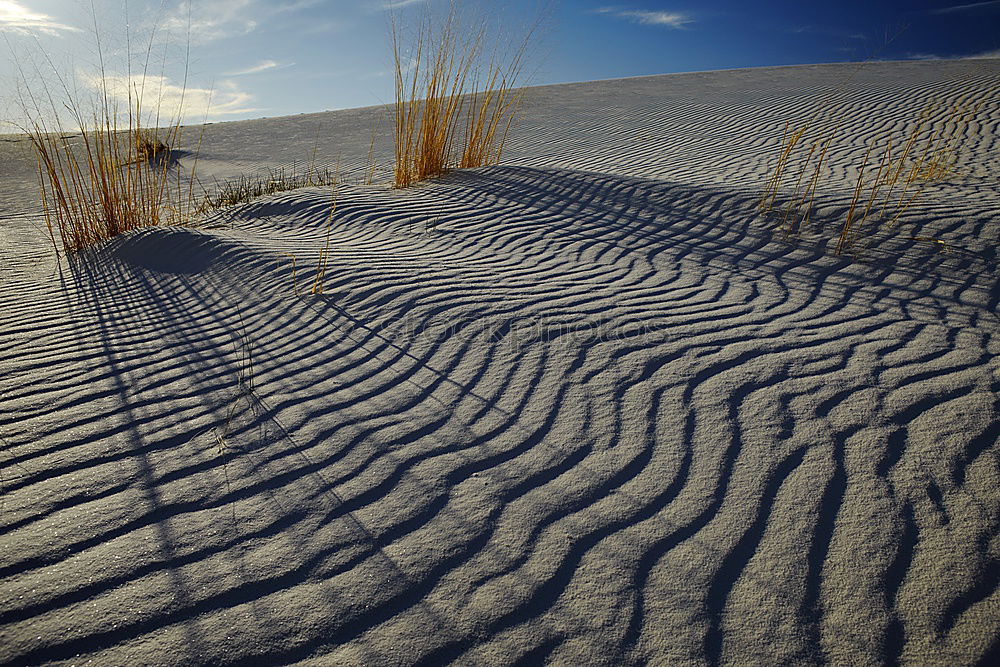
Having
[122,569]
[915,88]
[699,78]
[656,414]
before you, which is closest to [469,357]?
[656,414]

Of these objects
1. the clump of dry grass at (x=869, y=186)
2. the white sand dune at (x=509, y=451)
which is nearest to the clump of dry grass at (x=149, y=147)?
the white sand dune at (x=509, y=451)

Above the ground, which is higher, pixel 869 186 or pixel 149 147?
pixel 149 147

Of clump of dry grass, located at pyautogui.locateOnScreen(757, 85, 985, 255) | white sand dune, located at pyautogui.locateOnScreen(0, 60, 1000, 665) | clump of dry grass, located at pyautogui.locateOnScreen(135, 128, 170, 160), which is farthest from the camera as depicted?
clump of dry grass, located at pyautogui.locateOnScreen(135, 128, 170, 160)

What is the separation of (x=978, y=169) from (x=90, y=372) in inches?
354

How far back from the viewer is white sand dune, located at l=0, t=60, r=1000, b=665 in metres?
1.62

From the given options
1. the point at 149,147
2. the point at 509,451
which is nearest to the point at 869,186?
the point at 509,451

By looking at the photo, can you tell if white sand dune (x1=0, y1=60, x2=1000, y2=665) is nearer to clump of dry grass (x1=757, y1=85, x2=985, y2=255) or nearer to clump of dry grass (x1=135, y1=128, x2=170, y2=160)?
clump of dry grass (x1=757, y1=85, x2=985, y2=255)

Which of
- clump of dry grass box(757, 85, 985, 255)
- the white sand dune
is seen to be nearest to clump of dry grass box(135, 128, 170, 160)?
the white sand dune

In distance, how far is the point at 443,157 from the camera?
741cm

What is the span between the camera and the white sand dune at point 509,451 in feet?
5.32

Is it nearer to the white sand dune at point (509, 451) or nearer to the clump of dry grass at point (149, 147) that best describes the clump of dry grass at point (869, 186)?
the white sand dune at point (509, 451)

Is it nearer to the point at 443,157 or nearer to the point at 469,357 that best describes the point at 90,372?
the point at 469,357

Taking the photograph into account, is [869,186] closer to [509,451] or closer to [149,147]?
[509,451]

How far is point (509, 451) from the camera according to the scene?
7.57 feet
